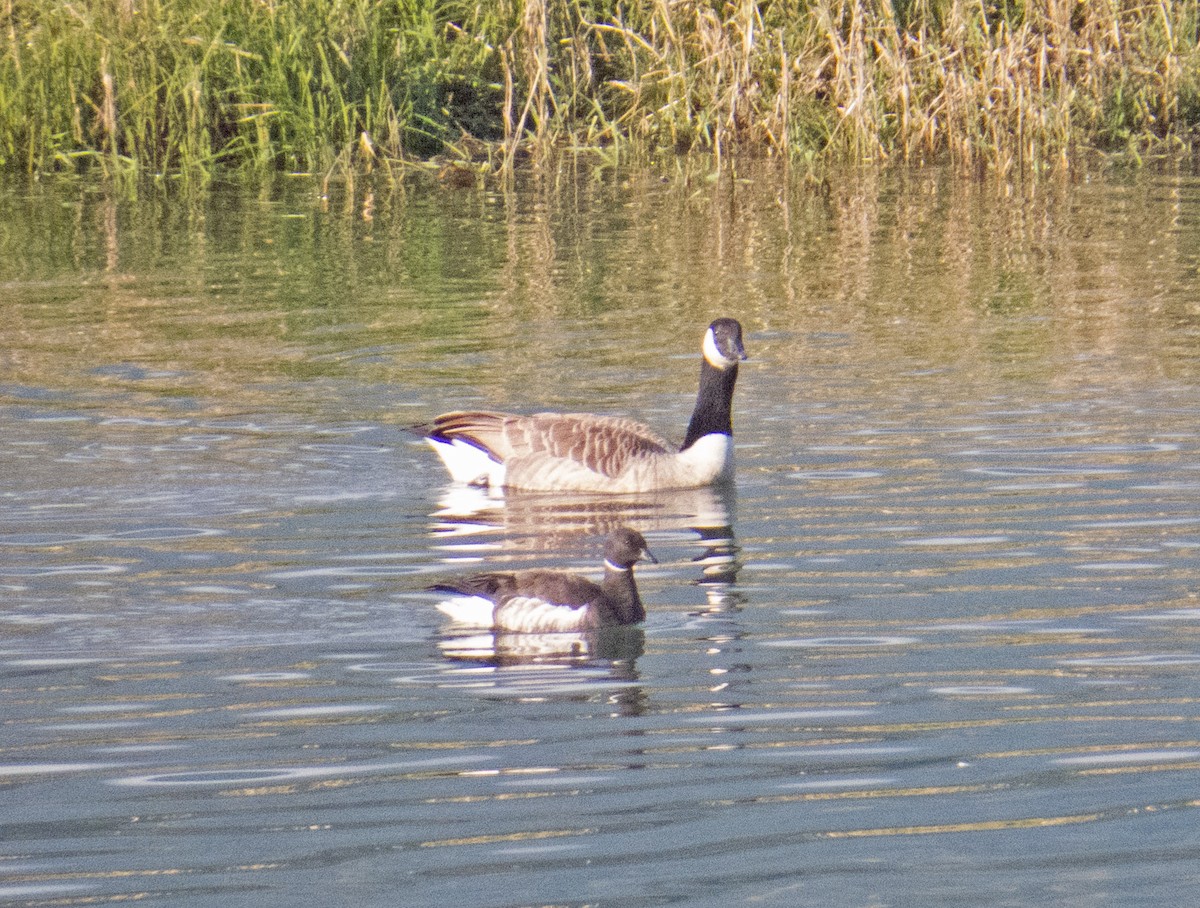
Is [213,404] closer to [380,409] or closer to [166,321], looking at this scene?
[380,409]

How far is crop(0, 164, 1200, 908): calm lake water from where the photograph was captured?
17.6 feet

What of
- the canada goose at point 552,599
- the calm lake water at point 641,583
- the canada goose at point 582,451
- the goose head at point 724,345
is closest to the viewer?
the calm lake water at point 641,583

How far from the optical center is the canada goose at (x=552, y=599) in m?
7.74

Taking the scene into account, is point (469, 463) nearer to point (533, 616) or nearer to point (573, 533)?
point (573, 533)

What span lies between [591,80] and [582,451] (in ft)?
45.5

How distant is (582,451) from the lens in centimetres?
1080

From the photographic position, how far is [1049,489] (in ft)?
32.9

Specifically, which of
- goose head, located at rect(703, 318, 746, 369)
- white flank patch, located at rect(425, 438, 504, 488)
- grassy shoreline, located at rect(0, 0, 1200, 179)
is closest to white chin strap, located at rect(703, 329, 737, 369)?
goose head, located at rect(703, 318, 746, 369)

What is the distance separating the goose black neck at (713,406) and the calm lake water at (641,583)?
0.41 m

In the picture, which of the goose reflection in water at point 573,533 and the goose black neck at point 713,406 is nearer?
the goose reflection in water at point 573,533

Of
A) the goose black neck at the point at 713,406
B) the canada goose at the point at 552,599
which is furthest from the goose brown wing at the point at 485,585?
the goose black neck at the point at 713,406

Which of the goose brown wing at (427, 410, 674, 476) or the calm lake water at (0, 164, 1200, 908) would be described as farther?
the goose brown wing at (427, 410, 674, 476)

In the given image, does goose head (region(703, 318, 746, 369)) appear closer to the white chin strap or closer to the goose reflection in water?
the white chin strap

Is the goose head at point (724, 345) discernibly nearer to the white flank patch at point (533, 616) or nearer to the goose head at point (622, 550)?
the goose head at point (622, 550)
